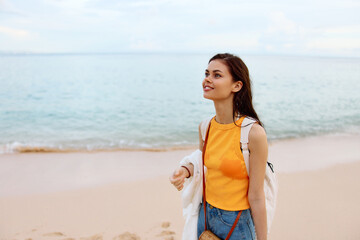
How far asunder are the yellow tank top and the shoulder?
8 cm

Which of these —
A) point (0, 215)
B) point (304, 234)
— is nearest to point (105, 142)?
point (0, 215)

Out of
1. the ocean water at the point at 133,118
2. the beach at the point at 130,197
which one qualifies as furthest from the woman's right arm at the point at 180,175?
the ocean water at the point at 133,118

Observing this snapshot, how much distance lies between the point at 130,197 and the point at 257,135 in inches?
153

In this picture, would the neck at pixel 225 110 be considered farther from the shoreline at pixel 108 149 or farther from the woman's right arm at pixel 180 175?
the shoreline at pixel 108 149

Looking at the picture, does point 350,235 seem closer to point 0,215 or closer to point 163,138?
point 0,215

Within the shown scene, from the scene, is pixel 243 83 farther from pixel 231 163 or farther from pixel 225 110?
pixel 231 163

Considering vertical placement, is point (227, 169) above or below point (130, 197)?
above

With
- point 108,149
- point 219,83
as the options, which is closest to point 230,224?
point 219,83

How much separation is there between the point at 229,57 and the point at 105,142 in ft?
28.2

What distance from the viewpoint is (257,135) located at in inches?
70.1

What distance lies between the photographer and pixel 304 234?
4.05 m

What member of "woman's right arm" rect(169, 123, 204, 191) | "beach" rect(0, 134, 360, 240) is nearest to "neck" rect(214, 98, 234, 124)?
A: "woman's right arm" rect(169, 123, 204, 191)

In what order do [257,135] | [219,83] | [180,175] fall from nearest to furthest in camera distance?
[257,135], [219,83], [180,175]

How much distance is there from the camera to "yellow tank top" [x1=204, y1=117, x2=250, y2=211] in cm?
184
